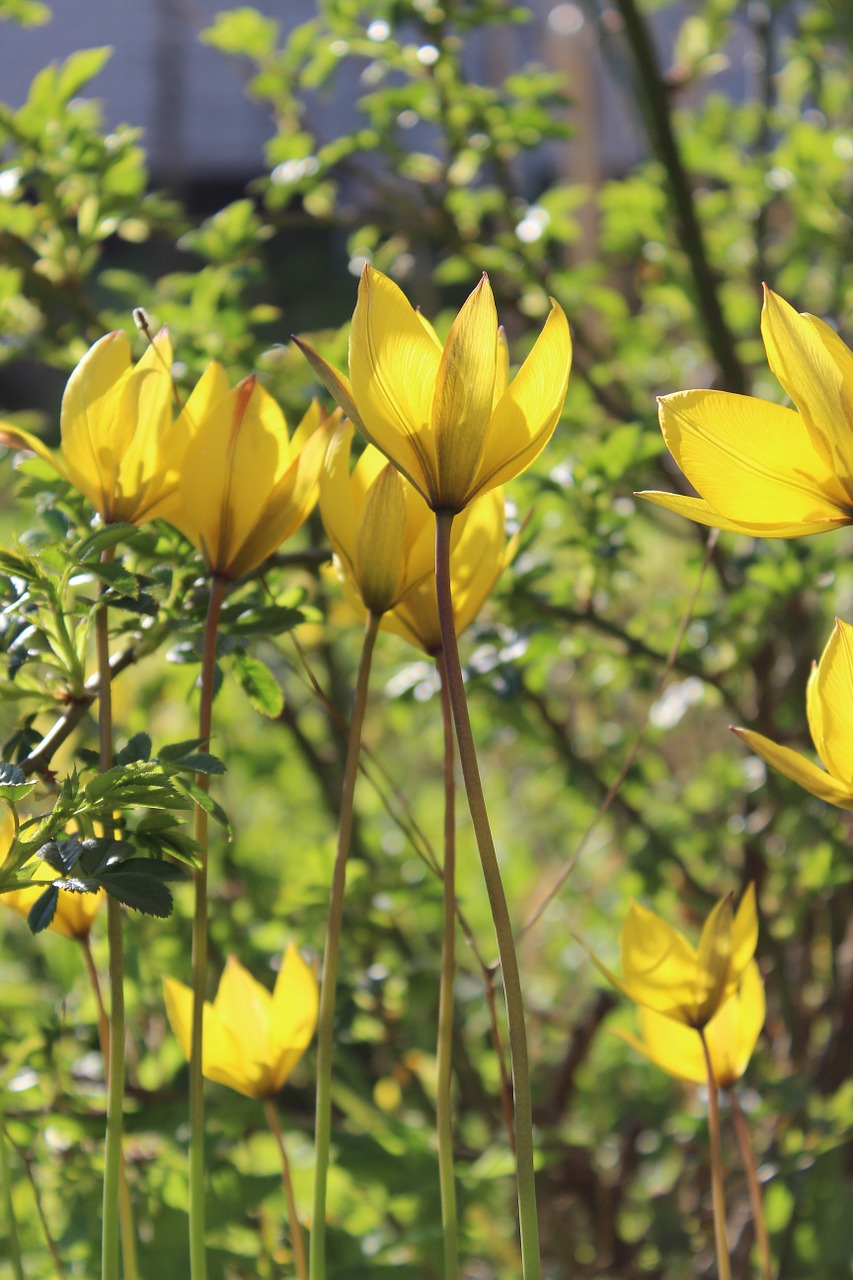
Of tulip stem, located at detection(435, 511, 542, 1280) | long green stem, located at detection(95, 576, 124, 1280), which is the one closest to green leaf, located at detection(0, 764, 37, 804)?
long green stem, located at detection(95, 576, 124, 1280)

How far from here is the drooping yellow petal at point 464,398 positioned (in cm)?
36

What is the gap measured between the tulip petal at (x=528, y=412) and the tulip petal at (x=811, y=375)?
0.20 ft

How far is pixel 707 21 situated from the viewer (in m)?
1.41

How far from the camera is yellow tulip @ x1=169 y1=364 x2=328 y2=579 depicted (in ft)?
1.44

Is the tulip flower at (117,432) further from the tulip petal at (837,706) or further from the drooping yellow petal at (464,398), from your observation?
the tulip petal at (837,706)

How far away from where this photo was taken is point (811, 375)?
367 millimetres

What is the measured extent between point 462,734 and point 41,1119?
51 cm

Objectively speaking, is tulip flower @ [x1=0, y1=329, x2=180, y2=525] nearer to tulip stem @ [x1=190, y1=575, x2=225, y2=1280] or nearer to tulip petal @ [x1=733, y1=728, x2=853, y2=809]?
tulip stem @ [x1=190, y1=575, x2=225, y2=1280]

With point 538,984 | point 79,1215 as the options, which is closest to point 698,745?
point 538,984

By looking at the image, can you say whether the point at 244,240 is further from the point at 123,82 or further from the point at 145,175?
the point at 123,82

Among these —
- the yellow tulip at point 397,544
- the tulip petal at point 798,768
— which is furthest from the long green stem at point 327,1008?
the tulip petal at point 798,768

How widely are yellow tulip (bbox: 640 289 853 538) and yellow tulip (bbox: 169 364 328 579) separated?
0.14 meters

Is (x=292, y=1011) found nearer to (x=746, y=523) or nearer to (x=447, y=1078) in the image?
(x=447, y=1078)

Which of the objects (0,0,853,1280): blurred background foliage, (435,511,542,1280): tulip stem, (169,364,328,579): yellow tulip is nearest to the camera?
(435,511,542,1280): tulip stem
